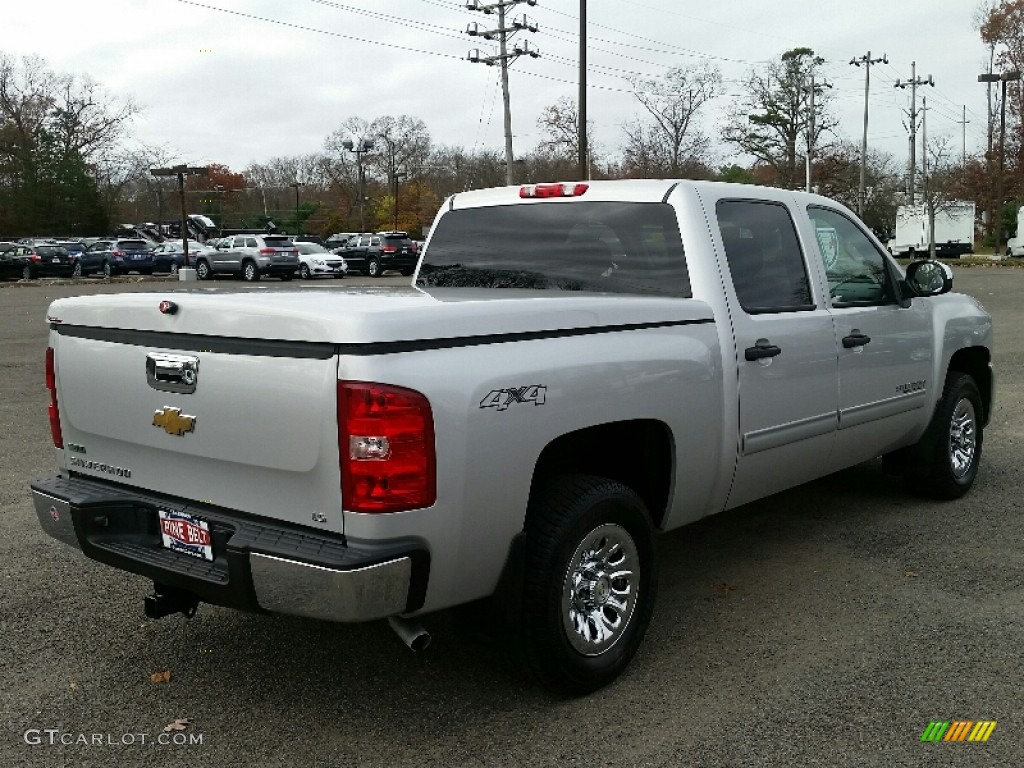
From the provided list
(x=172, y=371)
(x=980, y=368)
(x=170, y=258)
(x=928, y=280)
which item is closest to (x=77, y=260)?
(x=170, y=258)

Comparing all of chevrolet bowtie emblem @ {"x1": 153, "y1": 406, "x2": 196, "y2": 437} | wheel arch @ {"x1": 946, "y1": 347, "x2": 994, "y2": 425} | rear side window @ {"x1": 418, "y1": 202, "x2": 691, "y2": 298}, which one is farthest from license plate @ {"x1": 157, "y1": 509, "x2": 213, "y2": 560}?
wheel arch @ {"x1": 946, "y1": 347, "x2": 994, "y2": 425}

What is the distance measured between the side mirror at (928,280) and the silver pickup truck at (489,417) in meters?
0.75

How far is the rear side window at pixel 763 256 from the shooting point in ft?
15.0

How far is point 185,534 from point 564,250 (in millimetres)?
2241

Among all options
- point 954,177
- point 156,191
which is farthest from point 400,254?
point 156,191

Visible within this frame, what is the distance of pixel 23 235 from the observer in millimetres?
66250

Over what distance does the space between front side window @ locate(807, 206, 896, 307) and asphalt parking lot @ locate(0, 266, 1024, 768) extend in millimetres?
1353

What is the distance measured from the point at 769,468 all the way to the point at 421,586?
6.89 feet

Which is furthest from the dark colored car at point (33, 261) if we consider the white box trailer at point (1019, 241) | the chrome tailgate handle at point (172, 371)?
the white box trailer at point (1019, 241)

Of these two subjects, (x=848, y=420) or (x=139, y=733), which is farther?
(x=848, y=420)

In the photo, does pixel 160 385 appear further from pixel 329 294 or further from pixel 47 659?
pixel 47 659

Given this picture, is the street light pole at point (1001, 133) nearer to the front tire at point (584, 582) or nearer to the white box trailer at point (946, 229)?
the white box trailer at point (946, 229)

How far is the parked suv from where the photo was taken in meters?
36.1

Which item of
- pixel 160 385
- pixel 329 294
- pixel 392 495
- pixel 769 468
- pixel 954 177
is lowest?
pixel 769 468
